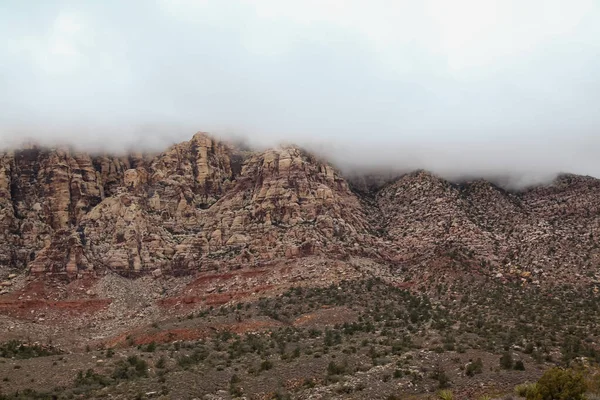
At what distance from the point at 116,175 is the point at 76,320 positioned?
2926cm

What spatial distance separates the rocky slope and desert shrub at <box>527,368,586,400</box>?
32.3m

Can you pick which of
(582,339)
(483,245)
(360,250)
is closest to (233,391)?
(582,339)

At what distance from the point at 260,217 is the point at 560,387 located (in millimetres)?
48946

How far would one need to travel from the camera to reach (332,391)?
27.1 metres

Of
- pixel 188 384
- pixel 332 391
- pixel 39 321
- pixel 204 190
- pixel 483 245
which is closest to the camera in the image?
pixel 332 391

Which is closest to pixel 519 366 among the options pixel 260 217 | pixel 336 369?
pixel 336 369

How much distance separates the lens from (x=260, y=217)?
221 ft

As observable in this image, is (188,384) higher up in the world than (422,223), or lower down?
lower down

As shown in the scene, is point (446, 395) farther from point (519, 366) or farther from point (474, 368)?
point (519, 366)

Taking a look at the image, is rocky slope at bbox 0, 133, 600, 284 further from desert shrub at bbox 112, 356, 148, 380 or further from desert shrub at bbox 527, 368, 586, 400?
desert shrub at bbox 527, 368, 586, 400

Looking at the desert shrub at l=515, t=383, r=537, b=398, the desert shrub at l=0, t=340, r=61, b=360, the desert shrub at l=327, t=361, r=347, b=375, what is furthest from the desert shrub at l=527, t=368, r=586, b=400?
the desert shrub at l=0, t=340, r=61, b=360

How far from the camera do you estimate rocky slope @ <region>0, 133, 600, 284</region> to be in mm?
59719

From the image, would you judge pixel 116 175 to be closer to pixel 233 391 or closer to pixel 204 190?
pixel 204 190

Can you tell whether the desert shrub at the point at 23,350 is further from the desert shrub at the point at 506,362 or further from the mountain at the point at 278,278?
the desert shrub at the point at 506,362
